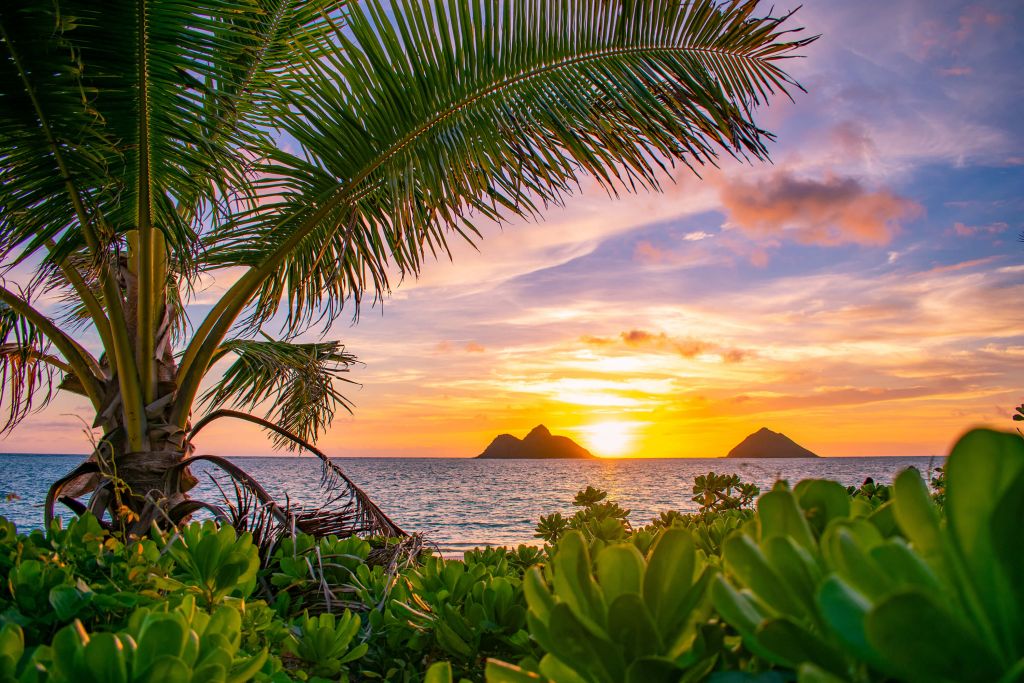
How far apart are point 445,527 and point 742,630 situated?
26.1 meters

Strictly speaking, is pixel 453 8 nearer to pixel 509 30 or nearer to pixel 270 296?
pixel 509 30

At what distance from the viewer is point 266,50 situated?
393 cm

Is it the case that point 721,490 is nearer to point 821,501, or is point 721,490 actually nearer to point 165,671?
point 821,501

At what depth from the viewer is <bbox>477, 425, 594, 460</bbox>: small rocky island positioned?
118 meters

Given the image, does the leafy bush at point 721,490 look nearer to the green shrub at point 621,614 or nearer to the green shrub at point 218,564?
the green shrub at point 218,564

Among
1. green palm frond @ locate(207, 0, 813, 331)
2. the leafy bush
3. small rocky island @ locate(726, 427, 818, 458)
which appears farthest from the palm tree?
small rocky island @ locate(726, 427, 818, 458)

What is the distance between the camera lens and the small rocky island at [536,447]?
118 meters

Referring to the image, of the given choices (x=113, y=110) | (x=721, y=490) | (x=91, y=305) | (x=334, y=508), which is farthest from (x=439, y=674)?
(x=91, y=305)

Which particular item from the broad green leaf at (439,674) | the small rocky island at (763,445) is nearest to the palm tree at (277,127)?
the broad green leaf at (439,674)

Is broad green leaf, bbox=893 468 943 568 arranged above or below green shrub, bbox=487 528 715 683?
above

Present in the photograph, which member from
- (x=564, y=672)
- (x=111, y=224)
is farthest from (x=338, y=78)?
(x=564, y=672)

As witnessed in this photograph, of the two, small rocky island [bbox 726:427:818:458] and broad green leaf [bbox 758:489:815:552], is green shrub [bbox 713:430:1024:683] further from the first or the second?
small rocky island [bbox 726:427:818:458]

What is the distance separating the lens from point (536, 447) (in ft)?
395

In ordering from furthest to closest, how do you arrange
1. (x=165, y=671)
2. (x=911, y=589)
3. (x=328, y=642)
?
(x=328, y=642)
(x=165, y=671)
(x=911, y=589)
